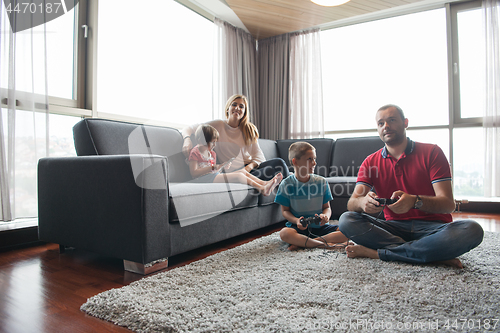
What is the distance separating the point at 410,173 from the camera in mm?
1415

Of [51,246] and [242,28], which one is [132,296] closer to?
[51,246]

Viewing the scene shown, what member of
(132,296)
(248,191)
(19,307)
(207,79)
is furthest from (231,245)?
(207,79)

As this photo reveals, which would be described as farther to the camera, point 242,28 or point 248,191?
point 242,28

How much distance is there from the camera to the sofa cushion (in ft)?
5.04

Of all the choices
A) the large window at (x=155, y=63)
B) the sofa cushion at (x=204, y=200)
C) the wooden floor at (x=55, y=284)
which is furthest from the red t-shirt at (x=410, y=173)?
the large window at (x=155, y=63)

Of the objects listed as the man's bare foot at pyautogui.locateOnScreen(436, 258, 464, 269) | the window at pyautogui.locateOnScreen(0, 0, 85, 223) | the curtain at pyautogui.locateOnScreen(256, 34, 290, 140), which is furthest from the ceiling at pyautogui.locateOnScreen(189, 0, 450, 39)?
the man's bare foot at pyautogui.locateOnScreen(436, 258, 464, 269)

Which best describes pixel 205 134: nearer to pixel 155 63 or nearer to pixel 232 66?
pixel 155 63

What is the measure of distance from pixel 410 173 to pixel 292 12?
3223 millimetres

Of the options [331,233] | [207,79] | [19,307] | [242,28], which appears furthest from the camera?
[242,28]

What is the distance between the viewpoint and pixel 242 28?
4.46 meters

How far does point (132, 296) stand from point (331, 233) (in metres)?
1.10

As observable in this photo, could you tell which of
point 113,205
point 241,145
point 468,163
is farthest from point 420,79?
point 113,205

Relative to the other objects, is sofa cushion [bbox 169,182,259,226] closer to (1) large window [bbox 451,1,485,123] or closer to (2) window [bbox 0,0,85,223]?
(2) window [bbox 0,0,85,223]

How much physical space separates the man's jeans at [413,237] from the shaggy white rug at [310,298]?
0.06m
